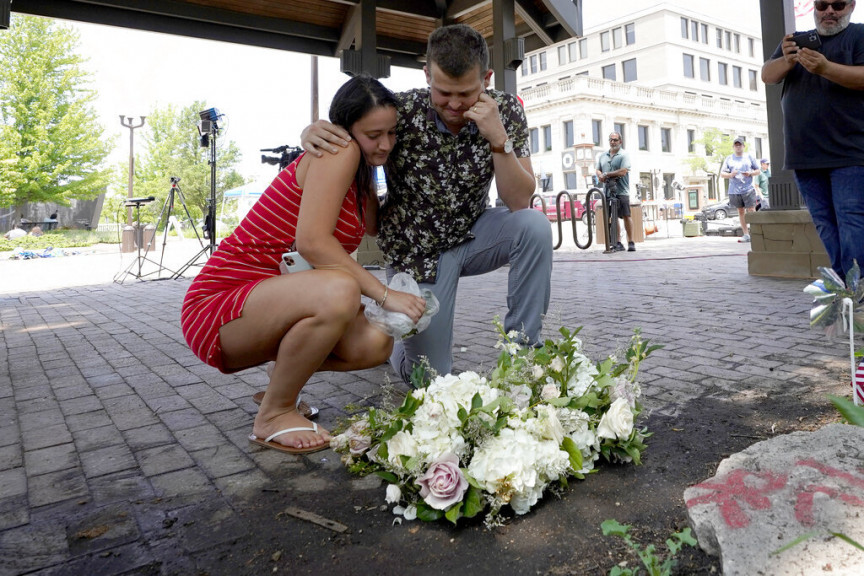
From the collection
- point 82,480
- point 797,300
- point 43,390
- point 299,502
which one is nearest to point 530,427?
point 299,502

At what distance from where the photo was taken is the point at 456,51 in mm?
2242

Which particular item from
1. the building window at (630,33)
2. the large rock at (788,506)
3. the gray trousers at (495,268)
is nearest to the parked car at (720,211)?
the gray trousers at (495,268)

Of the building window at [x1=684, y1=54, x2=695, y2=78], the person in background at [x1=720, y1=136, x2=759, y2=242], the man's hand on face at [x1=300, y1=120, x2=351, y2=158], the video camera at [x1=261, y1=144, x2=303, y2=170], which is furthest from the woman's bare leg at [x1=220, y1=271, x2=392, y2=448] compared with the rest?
the building window at [x1=684, y1=54, x2=695, y2=78]

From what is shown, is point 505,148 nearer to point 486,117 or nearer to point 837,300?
point 486,117

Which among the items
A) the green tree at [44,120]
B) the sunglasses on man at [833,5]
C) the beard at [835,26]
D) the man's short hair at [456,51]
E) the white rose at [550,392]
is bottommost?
the white rose at [550,392]

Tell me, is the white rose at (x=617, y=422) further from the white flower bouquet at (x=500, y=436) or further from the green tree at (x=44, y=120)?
the green tree at (x=44, y=120)

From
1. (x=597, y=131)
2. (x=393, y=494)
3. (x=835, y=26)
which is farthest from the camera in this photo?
(x=597, y=131)

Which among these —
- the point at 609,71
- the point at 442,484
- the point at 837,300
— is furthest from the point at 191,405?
the point at 609,71

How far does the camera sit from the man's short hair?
2244 mm

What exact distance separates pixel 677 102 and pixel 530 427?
172 feet

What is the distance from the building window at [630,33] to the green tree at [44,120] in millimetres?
43834

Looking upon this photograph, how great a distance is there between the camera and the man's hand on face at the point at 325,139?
213 cm

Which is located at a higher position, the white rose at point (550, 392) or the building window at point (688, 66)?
the building window at point (688, 66)

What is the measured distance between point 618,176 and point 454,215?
8.48 meters
